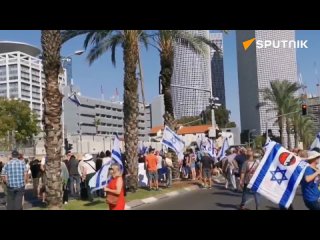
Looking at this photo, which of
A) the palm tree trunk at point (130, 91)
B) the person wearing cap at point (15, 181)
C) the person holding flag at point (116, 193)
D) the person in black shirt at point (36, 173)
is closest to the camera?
the person holding flag at point (116, 193)

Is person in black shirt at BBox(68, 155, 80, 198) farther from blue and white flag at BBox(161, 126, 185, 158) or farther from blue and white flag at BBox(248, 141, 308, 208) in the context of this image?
blue and white flag at BBox(248, 141, 308, 208)

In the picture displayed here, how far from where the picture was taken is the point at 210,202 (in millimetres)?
16031

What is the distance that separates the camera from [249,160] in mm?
13523

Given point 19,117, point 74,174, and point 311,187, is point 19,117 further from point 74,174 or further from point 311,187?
point 311,187

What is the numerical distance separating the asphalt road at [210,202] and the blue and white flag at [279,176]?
4.25 metres

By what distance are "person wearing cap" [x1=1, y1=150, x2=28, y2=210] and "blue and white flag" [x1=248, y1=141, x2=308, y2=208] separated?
5.65m

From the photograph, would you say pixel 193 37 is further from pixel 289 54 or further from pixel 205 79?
pixel 289 54

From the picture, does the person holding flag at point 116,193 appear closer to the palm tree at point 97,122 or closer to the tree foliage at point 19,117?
the tree foliage at point 19,117

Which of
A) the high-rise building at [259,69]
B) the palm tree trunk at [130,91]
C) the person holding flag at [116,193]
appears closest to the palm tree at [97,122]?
the high-rise building at [259,69]

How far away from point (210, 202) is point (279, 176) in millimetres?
6855

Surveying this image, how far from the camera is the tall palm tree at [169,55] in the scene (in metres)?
24.8

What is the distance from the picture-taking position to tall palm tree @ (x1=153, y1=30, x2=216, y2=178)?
24.8 m

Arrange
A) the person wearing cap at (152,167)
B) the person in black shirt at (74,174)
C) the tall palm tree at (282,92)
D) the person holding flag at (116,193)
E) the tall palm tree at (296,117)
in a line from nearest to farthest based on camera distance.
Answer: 1. the person holding flag at (116,193)
2. the person in black shirt at (74,174)
3. the person wearing cap at (152,167)
4. the tall palm tree at (282,92)
5. the tall palm tree at (296,117)
